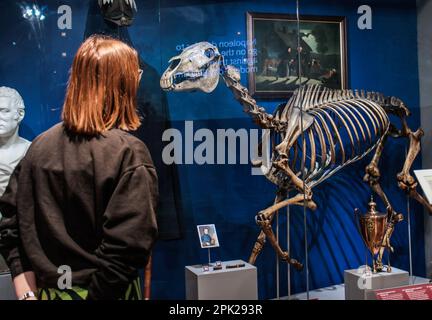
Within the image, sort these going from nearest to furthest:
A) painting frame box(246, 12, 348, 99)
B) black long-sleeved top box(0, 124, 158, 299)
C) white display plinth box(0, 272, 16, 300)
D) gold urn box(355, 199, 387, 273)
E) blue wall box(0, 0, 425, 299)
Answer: black long-sleeved top box(0, 124, 158, 299) → white display plinth box(0, 272, 16, 300) → blue wall box(0, 0, 425, 299) → painting frame box(246, 12, 348, 99) → gold urn box(355, 199, 387, 273)

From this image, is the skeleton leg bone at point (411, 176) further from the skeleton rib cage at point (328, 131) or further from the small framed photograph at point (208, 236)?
the small framed photograph at point (208, 236)

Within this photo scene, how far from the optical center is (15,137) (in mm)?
2799

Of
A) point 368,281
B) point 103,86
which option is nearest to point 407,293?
point 368,281

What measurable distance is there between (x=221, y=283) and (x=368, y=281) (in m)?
1.02

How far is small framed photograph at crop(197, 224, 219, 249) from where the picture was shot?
3.01 meters

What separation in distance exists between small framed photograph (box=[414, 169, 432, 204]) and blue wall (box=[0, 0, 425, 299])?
1.44 ft

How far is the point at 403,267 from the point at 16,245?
110 inches

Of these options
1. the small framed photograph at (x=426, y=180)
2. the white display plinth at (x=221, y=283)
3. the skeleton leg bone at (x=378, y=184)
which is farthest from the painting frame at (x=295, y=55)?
the white display plinth at (x=221, y=283)

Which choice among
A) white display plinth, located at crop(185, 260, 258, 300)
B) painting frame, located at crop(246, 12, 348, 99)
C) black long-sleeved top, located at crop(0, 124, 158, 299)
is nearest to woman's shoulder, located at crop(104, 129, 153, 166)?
black long-sleeved top, located at crop(0, 124, 158, 299)

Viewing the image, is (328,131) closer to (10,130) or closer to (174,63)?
(174,63)

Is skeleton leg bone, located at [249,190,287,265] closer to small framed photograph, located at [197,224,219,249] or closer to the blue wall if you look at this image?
the blue wall


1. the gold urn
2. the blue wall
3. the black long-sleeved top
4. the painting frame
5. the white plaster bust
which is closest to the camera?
the black long-sleeved top

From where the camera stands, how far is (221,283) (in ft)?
9.36

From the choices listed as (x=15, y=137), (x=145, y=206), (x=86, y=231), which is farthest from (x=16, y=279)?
(x=15, y=137)
